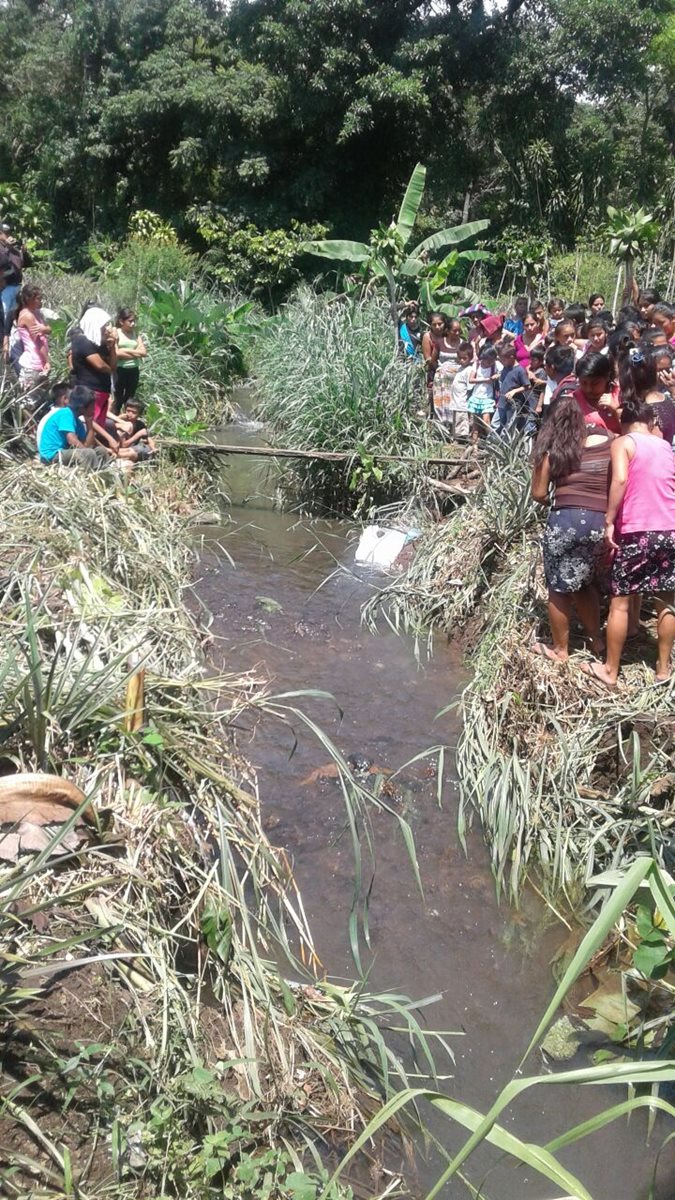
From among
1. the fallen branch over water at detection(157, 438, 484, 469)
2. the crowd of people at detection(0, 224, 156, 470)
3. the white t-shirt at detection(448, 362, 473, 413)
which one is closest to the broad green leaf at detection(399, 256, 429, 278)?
the white t-shirt at detection(448, 362, 473, 413)

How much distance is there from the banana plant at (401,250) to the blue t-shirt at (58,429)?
208 inches

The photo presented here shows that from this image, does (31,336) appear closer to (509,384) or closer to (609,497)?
(509,384)

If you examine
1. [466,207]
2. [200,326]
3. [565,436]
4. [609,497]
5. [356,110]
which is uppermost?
[356,110]

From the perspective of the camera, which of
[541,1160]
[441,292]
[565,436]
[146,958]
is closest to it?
[541,1160]

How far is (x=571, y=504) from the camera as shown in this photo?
535 cm

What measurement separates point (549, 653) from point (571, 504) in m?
0.80

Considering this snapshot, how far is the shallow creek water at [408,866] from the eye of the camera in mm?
3590

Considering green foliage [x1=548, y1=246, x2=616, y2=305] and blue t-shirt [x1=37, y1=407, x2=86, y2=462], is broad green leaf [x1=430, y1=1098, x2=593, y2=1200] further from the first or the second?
green foliage [x1=548, y1=246, x2=616, y2=305]

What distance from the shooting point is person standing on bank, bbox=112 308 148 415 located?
31.8 ft

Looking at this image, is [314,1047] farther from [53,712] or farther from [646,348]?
[646,348]

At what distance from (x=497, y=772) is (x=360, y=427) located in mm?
5063

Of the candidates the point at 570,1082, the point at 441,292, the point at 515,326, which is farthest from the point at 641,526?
the point at 441,292

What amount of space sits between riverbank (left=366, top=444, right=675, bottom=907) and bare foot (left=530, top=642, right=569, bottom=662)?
5 cm

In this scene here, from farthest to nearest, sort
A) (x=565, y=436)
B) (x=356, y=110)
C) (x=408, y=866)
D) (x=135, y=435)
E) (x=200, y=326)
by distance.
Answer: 1. (x=356, y=110)
2. (x=200, y=326)
3. (x=135, y=435)
4. (x=565, y=436)
5. (x=408, y=866)
